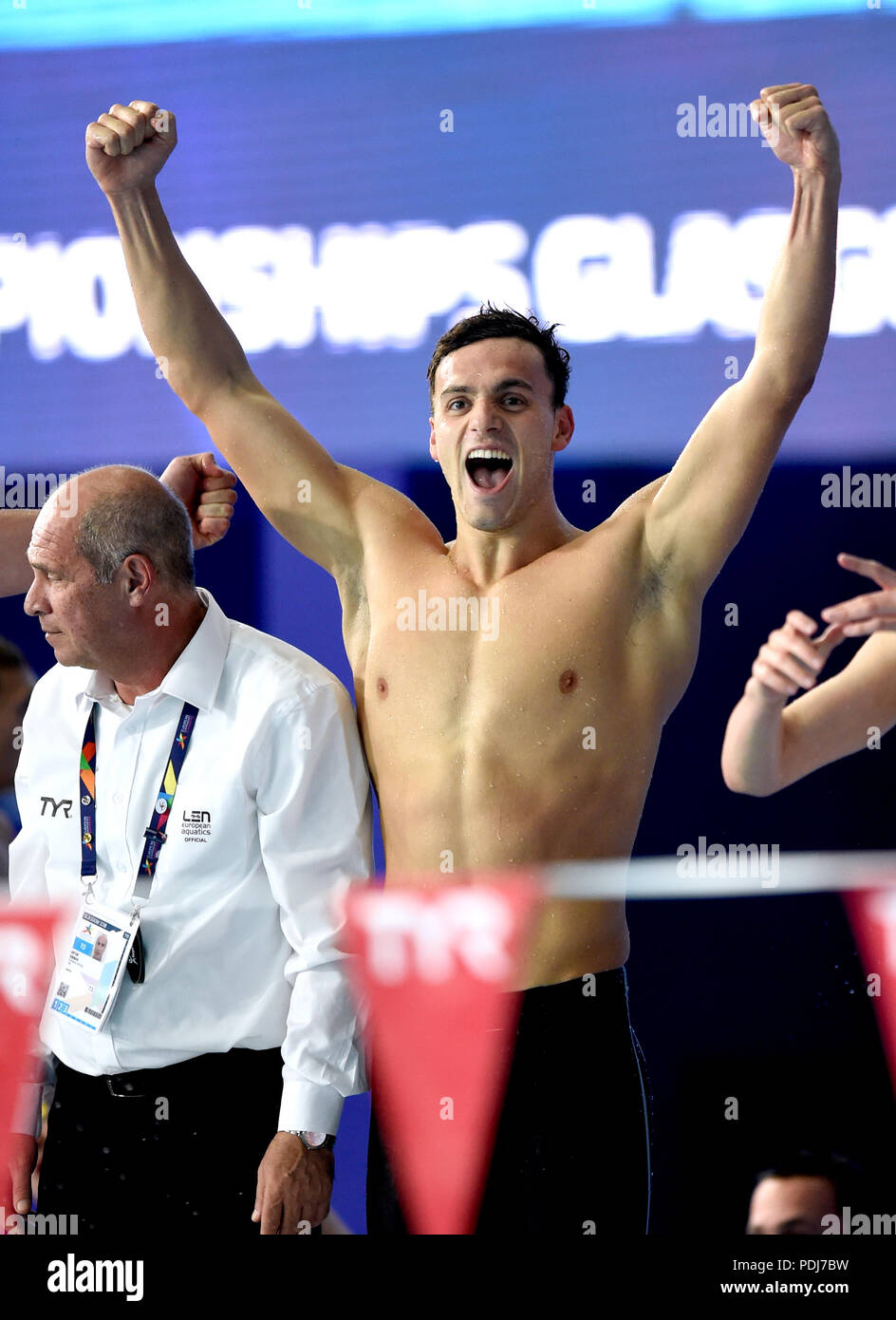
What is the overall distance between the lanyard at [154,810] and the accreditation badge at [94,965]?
0.20ft

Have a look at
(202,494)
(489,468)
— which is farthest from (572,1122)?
(202,494)

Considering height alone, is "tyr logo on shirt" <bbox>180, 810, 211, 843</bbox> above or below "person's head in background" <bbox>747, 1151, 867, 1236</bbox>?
above

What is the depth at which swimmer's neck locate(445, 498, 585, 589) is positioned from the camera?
295 centimetres

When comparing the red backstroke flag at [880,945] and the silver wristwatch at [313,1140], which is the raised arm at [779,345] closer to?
the red backstroke flag at [880,945]

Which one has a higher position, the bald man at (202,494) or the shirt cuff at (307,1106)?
the bald man at (202,494)

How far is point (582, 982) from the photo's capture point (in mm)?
2770

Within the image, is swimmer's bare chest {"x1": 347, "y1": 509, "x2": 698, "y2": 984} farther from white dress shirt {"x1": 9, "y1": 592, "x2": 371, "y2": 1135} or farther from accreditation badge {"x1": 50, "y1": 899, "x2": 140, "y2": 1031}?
accreditation badge {"x1": 50, "y1": 899, "x2": 140, "y2": 1031}

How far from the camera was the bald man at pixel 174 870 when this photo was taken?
2.61 meters

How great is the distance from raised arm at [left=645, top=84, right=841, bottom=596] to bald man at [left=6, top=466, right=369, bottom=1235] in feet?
2.88
